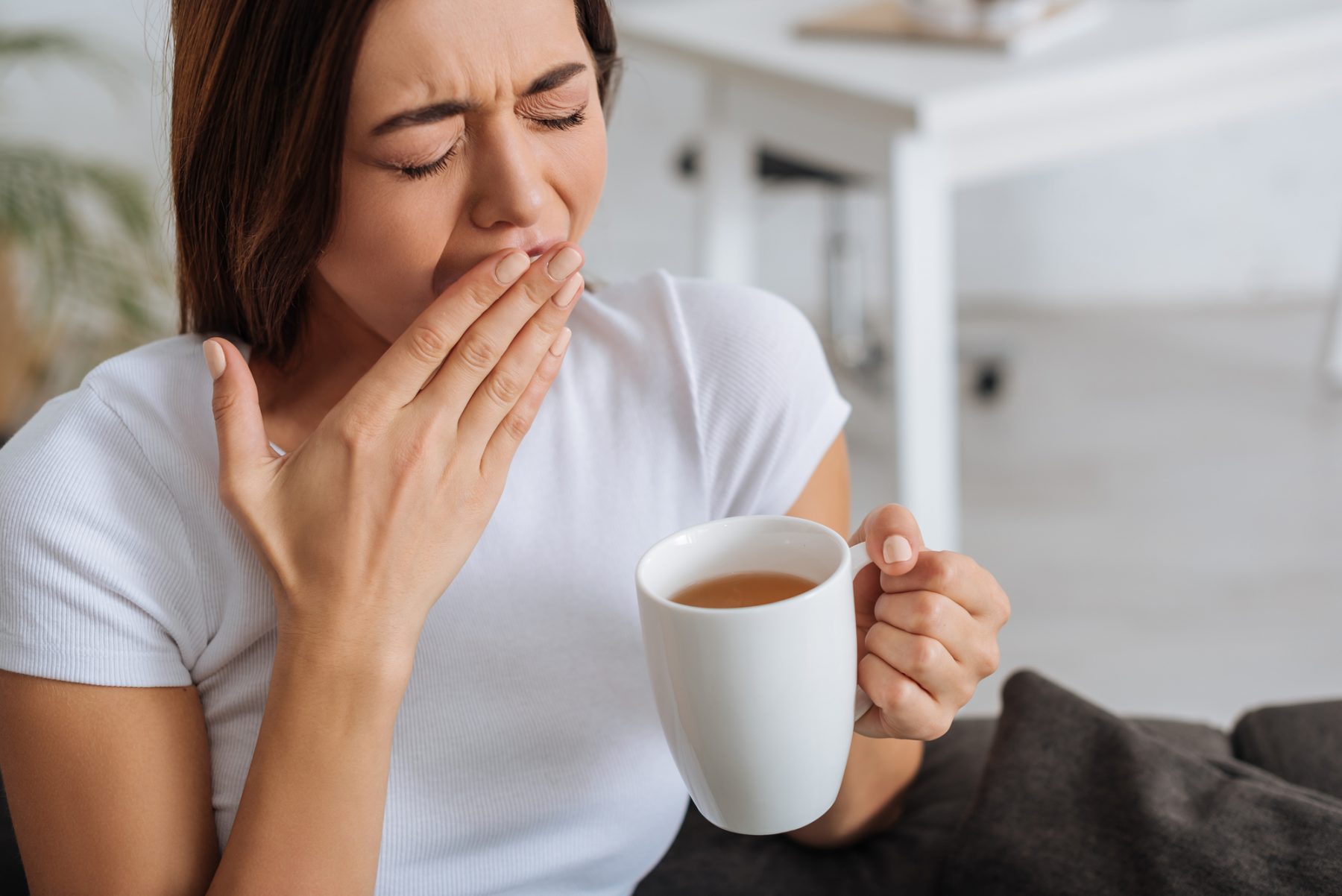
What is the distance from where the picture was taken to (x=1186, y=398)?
9.38 ft

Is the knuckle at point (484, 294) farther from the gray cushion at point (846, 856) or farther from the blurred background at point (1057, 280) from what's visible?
the gray cushion at point (846, 856)

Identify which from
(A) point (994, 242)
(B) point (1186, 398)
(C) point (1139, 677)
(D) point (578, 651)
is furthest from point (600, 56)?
(A) point (994, 242)

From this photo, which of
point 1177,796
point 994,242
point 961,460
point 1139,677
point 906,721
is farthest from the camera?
point 994,242

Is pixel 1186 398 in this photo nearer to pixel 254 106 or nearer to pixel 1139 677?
pixel 1139 677

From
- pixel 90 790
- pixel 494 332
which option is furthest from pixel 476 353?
pixel 90 790

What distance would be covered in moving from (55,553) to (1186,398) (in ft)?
8.80

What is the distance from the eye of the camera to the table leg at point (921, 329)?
170 cm

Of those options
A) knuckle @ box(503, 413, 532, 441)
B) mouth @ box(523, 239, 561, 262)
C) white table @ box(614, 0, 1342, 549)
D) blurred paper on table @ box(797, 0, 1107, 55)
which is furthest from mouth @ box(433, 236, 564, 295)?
blurred paper on table @ box(797, 0, 1107, 55)

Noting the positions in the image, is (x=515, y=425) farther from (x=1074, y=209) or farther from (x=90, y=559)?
A: (x=1074, y=209)

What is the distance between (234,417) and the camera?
68 cm

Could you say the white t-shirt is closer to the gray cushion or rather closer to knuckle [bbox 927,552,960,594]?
the gray cushion

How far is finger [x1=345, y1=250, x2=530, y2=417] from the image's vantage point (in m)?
0.68

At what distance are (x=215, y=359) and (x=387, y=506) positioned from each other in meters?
0.13

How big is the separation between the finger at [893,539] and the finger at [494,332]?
22 cm
